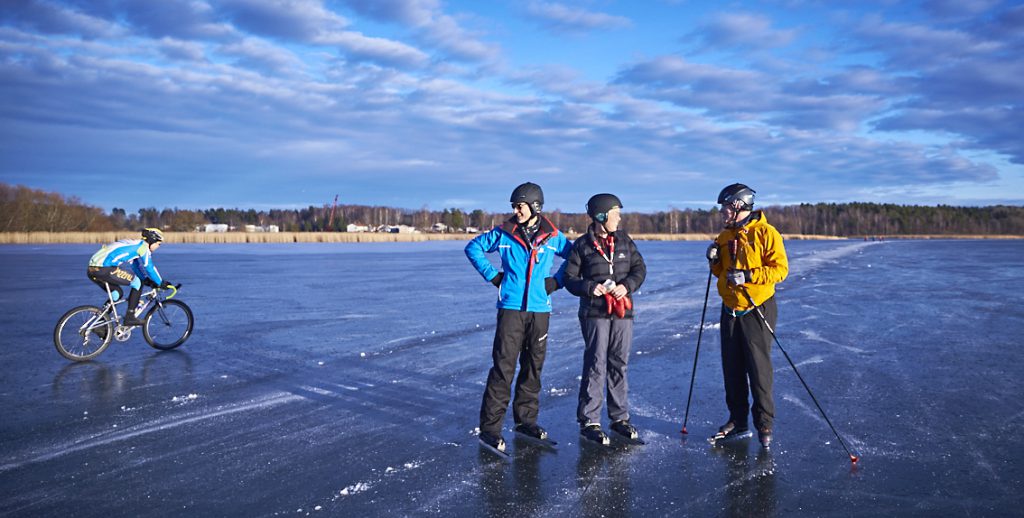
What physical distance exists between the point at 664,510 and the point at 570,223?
541 ft

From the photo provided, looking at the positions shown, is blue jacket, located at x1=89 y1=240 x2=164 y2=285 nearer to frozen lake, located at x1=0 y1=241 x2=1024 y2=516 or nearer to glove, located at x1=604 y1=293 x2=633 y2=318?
frozen lake, located at x1=0 y1=241 x2=1024 y2=516

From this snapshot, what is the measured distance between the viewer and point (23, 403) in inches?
253

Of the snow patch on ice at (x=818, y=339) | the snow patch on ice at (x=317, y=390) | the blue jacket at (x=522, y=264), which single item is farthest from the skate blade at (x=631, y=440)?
the snow patch on ice at (x=818, y=339)

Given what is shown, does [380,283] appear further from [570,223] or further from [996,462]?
[570,223]

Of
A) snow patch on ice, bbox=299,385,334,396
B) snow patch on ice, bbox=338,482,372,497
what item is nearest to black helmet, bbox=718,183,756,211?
snow patch on ice, bbox=338,482,372,497

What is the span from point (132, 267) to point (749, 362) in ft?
25.8

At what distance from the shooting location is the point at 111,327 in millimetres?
9047

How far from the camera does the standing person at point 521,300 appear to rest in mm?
5258

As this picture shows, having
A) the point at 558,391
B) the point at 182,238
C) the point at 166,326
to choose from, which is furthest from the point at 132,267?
the point at 182,238

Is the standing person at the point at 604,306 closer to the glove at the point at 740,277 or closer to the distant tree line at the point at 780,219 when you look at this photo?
the glove at the point at 740,277

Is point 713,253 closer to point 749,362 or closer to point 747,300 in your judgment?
point 747,300

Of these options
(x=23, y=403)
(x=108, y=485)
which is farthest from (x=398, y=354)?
(x=108, y=485)

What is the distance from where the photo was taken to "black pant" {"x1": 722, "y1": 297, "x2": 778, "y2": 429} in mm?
5191

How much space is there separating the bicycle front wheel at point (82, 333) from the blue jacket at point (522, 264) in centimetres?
613
